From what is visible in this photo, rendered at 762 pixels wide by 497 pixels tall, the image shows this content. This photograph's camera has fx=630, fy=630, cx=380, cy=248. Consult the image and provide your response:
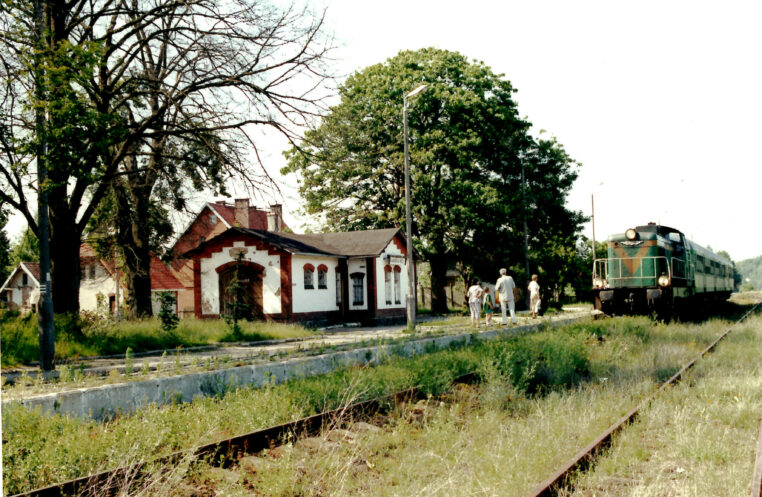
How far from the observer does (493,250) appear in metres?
37.1

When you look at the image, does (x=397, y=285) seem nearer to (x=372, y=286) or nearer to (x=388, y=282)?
(x=388, y=282)

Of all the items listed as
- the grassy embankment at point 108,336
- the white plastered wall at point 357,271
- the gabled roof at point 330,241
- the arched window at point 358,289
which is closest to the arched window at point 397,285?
the gabled roof at point 330,241

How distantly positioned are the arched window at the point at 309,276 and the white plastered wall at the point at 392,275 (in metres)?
4.14

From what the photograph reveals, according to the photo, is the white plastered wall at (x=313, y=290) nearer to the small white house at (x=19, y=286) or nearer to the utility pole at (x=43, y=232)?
the utility pole at (x=43, y=232)

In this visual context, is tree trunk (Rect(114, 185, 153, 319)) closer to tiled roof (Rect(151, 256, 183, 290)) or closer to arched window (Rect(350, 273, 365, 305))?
arched window (Rect(350, 273, 365, 305))

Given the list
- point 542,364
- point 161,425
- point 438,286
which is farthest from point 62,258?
point 438,286

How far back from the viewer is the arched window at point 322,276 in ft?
99.0

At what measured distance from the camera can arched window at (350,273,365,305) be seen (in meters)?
32.1

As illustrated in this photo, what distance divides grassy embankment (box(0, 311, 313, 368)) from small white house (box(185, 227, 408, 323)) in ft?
13.0

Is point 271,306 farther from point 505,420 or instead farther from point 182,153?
point 505,420

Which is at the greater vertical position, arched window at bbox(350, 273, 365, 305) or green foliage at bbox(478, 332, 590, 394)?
arched window at bbox(350, 273, 365, 305)

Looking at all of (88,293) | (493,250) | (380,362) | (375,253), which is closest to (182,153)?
(380,362)

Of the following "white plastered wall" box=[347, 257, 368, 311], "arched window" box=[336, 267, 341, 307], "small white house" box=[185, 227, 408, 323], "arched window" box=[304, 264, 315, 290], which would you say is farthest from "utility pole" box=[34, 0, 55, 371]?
"white plastered wall" box=[347, 257, 368, 311]

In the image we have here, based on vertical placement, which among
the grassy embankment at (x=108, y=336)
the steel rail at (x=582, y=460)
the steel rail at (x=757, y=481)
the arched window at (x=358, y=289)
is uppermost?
the arched window at (x=358, y=289)
